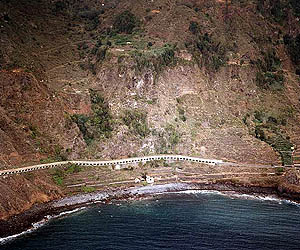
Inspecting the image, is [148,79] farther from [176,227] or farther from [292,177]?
[176,227]

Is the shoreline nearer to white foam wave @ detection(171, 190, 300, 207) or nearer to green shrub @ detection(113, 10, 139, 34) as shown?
white foam wave @ detection(171, 190, 300, 207)

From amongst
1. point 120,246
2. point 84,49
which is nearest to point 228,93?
point 84,49

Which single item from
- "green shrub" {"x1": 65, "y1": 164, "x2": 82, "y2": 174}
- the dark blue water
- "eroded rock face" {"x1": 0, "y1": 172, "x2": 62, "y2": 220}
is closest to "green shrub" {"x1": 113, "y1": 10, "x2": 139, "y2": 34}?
"green shrub" {"x1": 65, "y1": 164, "x2": 82, "y2": 174}

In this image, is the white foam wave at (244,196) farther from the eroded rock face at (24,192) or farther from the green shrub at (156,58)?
the green shrub at (156,58)

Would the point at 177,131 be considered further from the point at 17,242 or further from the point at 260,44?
the point at 17,242

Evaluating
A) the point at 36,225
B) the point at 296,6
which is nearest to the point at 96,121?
the point at 36,225

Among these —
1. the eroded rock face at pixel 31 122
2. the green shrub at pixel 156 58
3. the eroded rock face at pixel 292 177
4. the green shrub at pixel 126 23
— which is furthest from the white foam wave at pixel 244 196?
the green shrub at pixel 126 23
